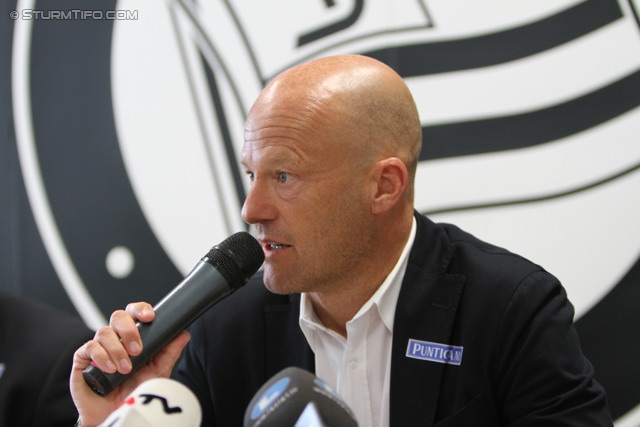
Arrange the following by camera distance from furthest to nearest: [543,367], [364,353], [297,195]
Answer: [364,353] < [297,195] < [543,367]

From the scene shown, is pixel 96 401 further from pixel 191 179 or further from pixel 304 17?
pixel 304 17

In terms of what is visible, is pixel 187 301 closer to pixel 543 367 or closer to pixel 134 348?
pixel 134 348

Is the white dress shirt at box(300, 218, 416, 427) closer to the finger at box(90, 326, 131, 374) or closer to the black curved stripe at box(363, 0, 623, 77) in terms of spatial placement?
the finger at box(90, 326, 131, 374)

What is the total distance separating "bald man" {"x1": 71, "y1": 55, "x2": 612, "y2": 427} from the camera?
1.72 m

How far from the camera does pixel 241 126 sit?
2975 mm

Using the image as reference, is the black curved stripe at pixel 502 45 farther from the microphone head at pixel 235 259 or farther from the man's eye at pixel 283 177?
the microphone head at pixel 235 259

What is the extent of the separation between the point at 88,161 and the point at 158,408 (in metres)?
2.12

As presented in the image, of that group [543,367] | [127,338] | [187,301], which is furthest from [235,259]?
[543,367]

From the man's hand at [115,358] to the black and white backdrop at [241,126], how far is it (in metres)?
1.24

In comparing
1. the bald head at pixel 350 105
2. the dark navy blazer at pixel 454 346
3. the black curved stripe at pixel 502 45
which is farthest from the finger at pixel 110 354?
the black curved stripe at pixel 502 45

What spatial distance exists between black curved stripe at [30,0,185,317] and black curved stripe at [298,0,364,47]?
2.52ft

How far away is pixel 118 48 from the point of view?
3047 millimetres

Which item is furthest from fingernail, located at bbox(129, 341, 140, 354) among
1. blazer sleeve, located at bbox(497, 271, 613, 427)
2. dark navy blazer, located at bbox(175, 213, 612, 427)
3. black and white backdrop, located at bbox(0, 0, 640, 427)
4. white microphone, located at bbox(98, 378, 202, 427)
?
black and white backdrop, located at bbox(0, 0, 640, 427)

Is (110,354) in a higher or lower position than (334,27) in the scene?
lower
